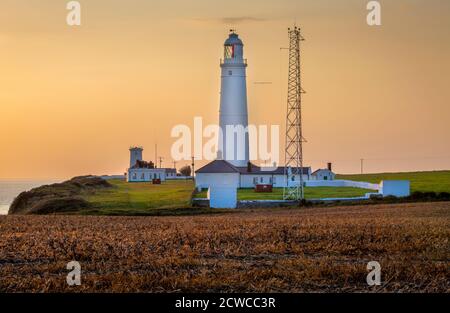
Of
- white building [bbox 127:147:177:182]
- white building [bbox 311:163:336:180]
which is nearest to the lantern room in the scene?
white building [bbox 311:163:336:180]

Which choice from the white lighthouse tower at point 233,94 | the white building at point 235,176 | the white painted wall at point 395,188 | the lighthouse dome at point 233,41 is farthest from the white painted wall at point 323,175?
the white painted wall at point 395,188

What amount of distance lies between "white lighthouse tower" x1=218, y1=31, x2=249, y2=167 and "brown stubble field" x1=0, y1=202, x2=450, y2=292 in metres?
49.9

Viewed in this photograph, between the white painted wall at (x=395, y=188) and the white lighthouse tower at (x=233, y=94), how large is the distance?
66.9 ft

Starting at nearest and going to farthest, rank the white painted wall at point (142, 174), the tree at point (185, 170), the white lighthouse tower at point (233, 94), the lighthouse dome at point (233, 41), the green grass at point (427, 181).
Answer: the green grass at point (427, 181)
the white lighthouse tower at point (233, 94)
the lighthouse dome at point (233, 41)
the white painted wall at point (142, 174)
the tree at point (185, 170)

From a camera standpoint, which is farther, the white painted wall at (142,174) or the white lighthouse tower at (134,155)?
the white lighthouse tower at (134,155)

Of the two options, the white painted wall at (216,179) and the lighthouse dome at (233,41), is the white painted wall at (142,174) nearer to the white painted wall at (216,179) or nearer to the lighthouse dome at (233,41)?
the lighthouse dome at (233,41)

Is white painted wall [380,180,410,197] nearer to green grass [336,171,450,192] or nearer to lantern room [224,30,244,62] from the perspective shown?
green grass [336,171,450,192]

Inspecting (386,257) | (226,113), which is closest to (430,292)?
(386,257)

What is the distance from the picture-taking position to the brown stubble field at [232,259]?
11.7 m

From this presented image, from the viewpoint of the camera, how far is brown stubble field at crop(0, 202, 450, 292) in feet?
38.3

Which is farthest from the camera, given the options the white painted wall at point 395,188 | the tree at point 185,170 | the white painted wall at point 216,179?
the tree at point 185,170

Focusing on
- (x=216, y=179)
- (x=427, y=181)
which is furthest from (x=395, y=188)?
(x=427, y=181)
